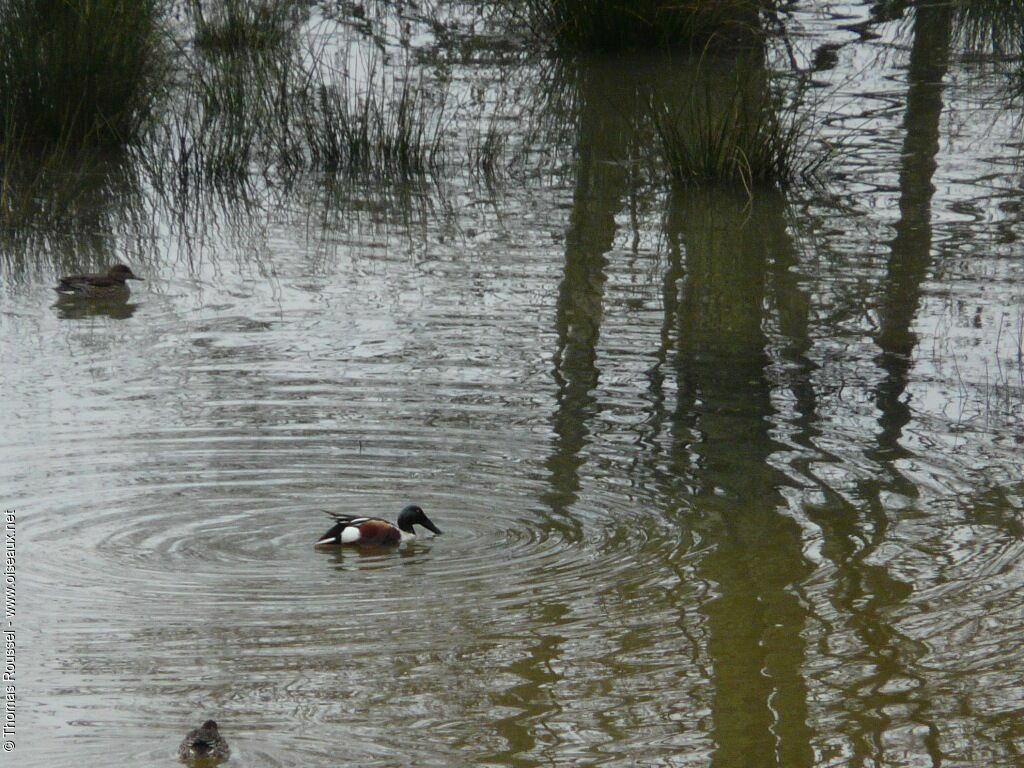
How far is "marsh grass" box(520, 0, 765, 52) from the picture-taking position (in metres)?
16.3

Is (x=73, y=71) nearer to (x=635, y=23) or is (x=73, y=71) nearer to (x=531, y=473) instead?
(x=635, y=23)

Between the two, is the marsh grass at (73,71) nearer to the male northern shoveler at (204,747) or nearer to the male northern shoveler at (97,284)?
the male northern shoveler at (97,284)

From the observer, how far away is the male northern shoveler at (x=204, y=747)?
14.1 feet

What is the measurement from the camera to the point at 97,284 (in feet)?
31.2

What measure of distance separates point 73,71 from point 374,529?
751 cm

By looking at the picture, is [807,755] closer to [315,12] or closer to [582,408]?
[582,408]

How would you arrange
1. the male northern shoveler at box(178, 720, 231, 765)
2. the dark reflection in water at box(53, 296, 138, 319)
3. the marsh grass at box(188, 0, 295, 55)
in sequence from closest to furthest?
the male northern shoveler at box(178, 720, 231, 765) < the dark reflection in water at box(53, 296, 138, 319) < the marsh grass at box(188, 0, 295, 55)

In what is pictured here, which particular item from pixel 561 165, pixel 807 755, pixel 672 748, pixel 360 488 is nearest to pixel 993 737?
pixel 807 755

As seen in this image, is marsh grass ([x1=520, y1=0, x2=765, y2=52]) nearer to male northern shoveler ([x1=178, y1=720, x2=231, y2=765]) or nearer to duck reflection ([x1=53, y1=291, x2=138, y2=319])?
duck reflection ([x1=53, y1=291, x2=138, y2=319])

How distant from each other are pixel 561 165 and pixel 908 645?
811 cm

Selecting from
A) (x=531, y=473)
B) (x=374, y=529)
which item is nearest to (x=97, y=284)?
(x=531, y=473)

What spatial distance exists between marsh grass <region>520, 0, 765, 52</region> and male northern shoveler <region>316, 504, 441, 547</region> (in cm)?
1069

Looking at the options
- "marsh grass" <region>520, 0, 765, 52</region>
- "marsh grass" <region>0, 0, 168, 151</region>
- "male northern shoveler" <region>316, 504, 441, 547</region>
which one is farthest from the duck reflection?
"marsh grass" <region>520, 0, 765, 52</region>

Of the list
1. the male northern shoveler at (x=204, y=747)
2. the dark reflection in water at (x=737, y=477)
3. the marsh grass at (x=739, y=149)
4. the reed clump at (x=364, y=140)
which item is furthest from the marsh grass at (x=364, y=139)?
the male northern shoveler at (x=204, y=747)
